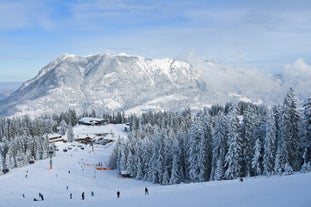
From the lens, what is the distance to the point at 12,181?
74.4m

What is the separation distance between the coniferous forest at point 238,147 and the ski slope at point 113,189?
6908 millimetres

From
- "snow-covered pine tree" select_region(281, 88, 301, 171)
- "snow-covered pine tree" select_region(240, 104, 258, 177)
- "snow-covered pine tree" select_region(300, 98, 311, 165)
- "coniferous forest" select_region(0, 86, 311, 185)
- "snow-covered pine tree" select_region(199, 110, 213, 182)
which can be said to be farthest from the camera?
"snow-covered pine tree" select_region(199, 110, 213, 182)

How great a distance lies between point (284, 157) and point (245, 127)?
857 centimetres

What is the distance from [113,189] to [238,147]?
79.7ft

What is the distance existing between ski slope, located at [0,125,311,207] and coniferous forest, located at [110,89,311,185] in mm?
6908

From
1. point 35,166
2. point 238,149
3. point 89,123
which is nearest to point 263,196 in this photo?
point 238,149

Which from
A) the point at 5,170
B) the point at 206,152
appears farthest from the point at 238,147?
the point at 5,170

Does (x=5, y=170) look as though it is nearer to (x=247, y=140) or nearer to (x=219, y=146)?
(x=219, y=146)

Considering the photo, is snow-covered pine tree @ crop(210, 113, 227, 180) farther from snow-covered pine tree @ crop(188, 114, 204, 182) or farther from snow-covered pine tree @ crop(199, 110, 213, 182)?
snow-covered pine tree @ crop(188, 114, 204, 182)

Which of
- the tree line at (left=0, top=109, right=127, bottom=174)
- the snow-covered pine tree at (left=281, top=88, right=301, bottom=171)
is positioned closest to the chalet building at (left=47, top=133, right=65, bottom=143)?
the tree line at (left=0, top=109, right=127, bottom=174)

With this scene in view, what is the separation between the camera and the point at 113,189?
6175 cm

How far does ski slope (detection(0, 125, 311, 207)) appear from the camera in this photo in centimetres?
2831

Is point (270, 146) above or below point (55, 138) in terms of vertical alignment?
above

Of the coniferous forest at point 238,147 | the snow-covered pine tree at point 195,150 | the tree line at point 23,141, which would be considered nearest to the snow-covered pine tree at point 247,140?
the coniferous forest at point 238,147
